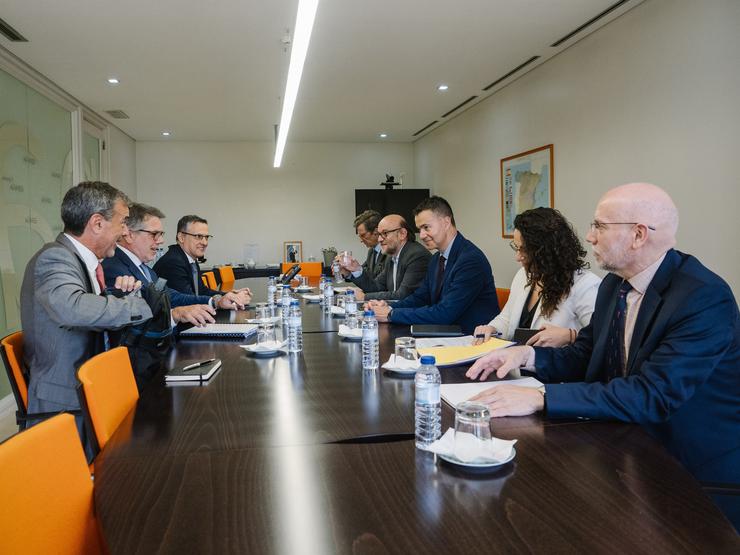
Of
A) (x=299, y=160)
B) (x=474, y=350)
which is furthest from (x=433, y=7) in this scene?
(x=299, y=160)

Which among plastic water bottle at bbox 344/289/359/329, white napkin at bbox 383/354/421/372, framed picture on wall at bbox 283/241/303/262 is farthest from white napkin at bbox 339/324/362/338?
framed picture on wall at bbox 283/241/303/262

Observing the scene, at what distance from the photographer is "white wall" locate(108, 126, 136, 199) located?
827 cm

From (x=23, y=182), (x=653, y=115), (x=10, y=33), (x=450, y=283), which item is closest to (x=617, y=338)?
(x=450, y=283)

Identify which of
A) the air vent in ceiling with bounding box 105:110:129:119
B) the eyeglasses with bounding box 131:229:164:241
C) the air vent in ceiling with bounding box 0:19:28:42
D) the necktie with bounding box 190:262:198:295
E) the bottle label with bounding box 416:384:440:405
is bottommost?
the bottle label with bounding box 416:384:440:405

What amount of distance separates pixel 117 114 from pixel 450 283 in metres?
6.19

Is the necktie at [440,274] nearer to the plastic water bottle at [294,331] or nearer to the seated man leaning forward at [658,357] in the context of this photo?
the plastic water bottle at [294,331]

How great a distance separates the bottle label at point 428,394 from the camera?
4.15 ft

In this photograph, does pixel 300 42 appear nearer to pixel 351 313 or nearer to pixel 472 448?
pixel 351 313

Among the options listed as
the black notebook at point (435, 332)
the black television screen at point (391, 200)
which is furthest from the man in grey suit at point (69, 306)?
the black television screen at point (391, 200)

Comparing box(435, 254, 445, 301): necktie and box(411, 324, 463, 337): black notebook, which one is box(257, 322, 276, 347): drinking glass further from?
box(435, 254, 445, 301): necktie

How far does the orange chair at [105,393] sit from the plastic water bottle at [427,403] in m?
0.81

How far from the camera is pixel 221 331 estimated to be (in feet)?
9.18

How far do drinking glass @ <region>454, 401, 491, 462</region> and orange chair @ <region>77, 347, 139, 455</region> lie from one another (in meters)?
0.90

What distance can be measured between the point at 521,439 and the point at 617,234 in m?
0.77
